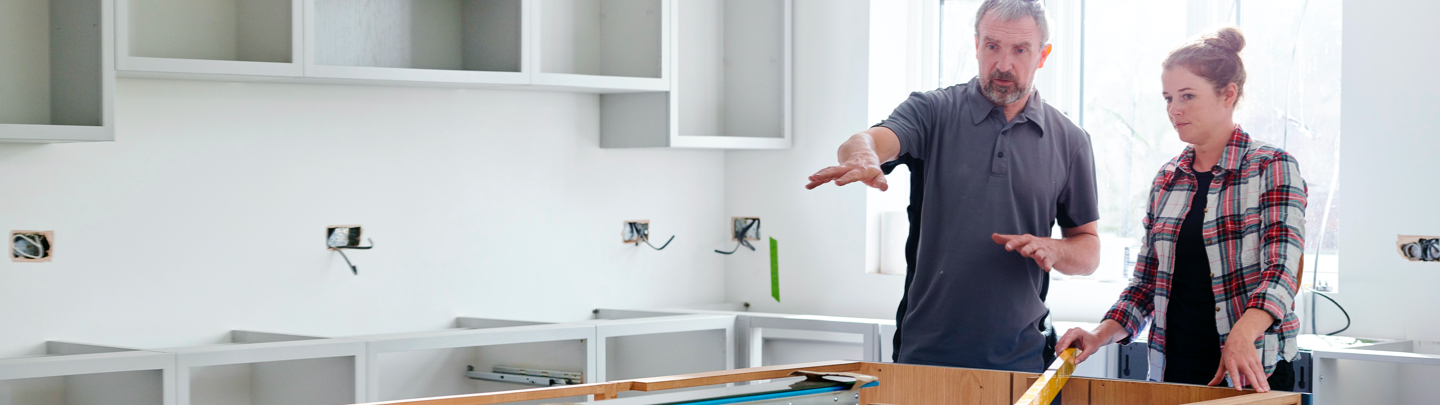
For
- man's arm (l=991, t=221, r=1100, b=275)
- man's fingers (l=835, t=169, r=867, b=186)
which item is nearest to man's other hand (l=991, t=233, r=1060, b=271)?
man's arm (l=991, t=221, r=1100, b=275)

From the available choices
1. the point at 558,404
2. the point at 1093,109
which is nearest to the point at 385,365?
the point at 558,404

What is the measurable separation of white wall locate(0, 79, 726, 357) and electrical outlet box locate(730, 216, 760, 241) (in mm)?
80

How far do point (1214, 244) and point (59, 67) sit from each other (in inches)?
87.9

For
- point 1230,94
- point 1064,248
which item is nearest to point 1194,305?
point 1064,248

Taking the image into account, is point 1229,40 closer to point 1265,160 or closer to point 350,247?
point 1265,160

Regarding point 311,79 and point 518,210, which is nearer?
point 311,79

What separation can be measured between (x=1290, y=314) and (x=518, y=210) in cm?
210

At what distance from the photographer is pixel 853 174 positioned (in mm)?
1631

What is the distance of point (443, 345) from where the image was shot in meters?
2.50

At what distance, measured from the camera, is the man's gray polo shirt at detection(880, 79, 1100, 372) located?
1.94 meters

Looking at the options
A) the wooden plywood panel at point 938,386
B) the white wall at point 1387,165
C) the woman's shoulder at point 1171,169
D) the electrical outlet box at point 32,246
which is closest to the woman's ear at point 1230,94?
the woman's shoulder at point 1171,169

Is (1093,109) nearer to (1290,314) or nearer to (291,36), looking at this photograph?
(1290,314)

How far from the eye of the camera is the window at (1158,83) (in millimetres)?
2996

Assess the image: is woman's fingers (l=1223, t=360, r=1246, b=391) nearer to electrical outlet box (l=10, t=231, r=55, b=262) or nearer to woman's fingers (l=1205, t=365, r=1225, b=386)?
woman's fingers (l=1205, t=365, r=1225, b=386)
